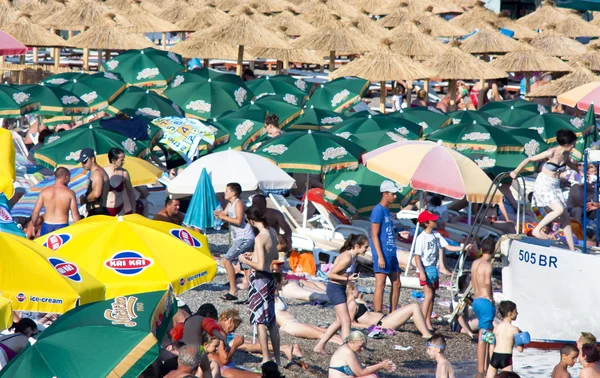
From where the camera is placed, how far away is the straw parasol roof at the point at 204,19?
2659cm

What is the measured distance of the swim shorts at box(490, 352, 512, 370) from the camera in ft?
33.9

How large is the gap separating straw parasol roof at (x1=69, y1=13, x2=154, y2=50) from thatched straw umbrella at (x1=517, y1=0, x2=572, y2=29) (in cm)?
1496

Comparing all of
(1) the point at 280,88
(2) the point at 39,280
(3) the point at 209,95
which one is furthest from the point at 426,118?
(2) the point at 39,280

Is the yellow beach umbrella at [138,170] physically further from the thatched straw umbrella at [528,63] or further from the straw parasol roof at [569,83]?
the thatched straw umbrella at [528,63]

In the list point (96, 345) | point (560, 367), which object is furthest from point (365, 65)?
point (96, 345)

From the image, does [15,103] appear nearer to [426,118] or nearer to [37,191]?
[37,191]

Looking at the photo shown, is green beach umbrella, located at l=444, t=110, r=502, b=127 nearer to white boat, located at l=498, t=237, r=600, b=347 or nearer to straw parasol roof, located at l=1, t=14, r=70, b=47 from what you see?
white boat, located at l=498, t=237, r=600, b=347

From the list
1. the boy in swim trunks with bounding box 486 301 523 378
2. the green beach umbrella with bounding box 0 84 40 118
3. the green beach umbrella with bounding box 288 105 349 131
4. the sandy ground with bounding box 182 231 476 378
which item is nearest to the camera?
the boy in swim trunks with bounding box 486 301 523 378

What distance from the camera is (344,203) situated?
49.5 ft

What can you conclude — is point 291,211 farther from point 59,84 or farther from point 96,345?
point 96,345

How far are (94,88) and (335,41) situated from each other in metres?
7.32

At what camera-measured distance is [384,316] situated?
39.9ft

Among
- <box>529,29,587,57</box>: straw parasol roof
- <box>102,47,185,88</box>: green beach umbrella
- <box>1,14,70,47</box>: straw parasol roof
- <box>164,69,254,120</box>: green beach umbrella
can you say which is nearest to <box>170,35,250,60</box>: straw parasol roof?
<box>102,47,185,88</box>: green beach umbrella

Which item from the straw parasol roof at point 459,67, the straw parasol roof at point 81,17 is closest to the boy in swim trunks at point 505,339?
the straw parasol roof at point 459,67
